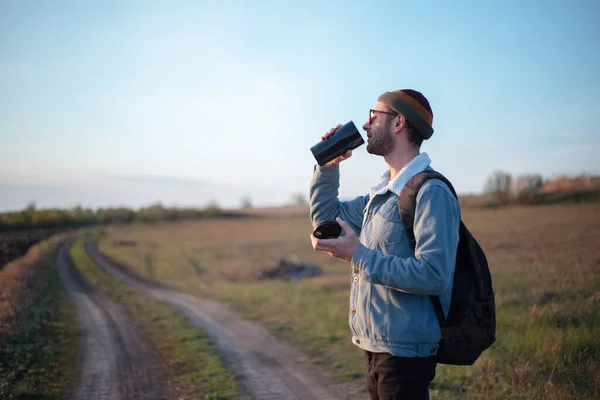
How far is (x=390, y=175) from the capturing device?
2.96 m

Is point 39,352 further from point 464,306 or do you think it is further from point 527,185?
point 527,185

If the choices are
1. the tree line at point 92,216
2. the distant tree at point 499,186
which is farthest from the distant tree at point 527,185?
the tree line at point 92,216

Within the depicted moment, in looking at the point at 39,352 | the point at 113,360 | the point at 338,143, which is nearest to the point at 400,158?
the point at 338,143

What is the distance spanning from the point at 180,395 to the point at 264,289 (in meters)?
11.0

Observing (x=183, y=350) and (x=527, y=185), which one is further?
(x=527, y=185)

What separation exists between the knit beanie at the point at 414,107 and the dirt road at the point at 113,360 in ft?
17.1

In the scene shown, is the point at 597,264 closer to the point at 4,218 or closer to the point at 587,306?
the point at 587,306

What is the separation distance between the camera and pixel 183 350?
8477mm

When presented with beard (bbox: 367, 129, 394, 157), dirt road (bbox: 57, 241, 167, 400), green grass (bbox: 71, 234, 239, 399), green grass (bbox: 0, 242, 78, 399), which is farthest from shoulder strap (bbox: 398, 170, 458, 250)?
green grass (bbox: 0, 242, 78, 399)

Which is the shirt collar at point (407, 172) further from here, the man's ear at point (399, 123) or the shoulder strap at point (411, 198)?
the man's ear at point (399, 123)

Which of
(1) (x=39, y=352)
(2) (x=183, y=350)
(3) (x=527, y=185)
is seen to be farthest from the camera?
(3) (x=527, y=185)

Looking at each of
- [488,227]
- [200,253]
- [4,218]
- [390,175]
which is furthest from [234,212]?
[390,175]

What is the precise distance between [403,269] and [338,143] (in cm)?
101

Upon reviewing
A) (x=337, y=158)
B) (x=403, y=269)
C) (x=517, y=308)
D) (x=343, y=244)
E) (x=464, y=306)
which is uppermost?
(x=337, y=158)
